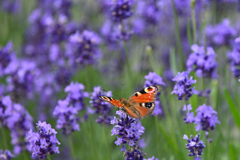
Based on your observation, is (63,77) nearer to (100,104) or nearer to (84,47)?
(84,47)

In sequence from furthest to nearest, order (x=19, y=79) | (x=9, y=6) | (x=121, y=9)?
1. (x=9, y=6)
2. (x=19, y=79)
3. (x=121, y=9)

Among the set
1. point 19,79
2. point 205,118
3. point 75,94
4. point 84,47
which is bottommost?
point 205,118

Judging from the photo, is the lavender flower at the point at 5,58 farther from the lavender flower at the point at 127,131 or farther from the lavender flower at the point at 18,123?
the lavender flower at the point at 127,131

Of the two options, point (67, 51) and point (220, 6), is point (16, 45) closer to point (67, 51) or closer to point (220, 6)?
point (67, 51)

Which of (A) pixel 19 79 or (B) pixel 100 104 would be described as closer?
(B) pixel 100 104

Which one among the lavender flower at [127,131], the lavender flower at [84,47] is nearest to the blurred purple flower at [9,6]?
the lavender flower at [84,47]

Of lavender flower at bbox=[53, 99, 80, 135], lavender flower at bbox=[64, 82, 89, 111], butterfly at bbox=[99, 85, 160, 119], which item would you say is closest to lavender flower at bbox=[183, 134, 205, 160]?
butterfly at bbox=[99, 85, 160, 119]

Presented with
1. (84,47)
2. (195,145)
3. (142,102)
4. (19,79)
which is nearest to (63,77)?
(19,79)

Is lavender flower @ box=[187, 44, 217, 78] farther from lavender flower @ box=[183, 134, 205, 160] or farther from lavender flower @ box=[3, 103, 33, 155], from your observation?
lavender flower @ box=[3, 103, 33, 155]

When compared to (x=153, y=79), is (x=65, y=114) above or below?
below
